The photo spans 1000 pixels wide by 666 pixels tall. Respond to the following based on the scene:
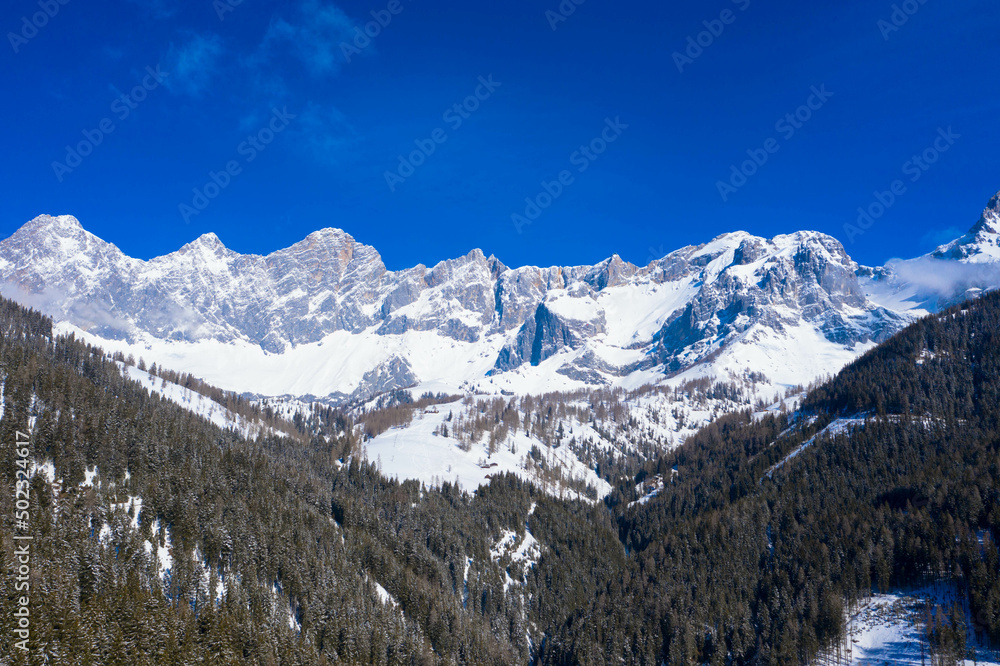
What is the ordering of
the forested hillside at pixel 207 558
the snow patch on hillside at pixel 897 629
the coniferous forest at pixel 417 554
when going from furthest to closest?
the snow patch on hillside at pixel 897 629, the coniferous forest at pixel 417 554, the forested hillside at pixel 207 558

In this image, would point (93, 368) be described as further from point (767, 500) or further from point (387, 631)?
point (767, 500)

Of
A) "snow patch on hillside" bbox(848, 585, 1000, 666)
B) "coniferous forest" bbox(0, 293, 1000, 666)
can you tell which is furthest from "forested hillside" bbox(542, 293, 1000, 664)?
"snow patch on hillside" bbox(848, 585, 1000, 666)

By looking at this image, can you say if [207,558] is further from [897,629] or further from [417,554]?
[897,629]

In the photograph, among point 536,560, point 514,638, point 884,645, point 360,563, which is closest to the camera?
point 884,645

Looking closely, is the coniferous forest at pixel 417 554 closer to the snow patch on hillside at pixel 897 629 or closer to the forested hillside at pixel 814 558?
the forested hillside at pixel 814 558

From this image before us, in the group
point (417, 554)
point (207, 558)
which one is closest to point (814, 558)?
point (417, 554)

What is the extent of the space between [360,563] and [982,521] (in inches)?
5577

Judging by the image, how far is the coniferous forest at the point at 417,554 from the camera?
285ft

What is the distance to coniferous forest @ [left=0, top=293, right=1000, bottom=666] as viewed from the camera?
86875 millimetres

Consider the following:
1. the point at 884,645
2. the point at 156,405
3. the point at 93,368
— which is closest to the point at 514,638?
the point at 884,645

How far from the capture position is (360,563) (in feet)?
430

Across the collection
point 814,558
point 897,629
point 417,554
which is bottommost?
point 897,629

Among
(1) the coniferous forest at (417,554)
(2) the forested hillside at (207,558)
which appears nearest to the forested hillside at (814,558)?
(1) the coniferous forest at (417,554)

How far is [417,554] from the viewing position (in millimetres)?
148625
